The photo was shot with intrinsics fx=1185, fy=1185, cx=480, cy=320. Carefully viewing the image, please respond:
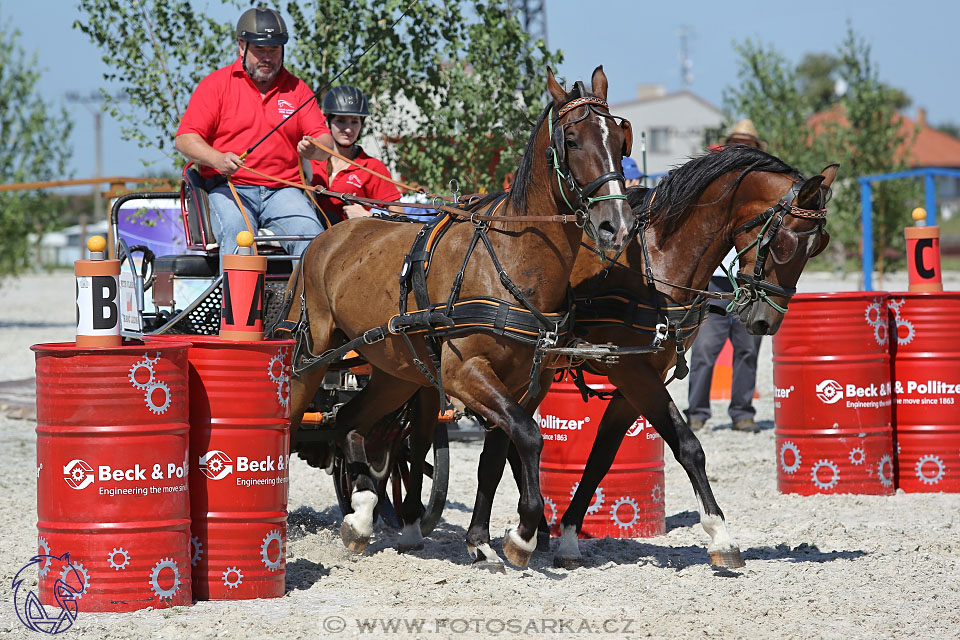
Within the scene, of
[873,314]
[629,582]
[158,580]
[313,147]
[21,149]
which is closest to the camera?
[158,580]

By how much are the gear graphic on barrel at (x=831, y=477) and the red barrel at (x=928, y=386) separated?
0.53m

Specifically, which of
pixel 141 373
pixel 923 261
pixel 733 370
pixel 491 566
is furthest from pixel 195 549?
pixel 733 370

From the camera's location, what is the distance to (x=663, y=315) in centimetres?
598

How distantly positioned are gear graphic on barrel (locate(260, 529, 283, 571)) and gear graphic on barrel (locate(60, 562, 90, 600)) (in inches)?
29.3

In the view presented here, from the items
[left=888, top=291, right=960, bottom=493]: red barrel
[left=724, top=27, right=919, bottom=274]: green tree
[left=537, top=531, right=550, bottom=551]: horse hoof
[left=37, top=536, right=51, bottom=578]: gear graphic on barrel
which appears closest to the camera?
[left=37, top=536, right=51, bottom=578]: gear graphic on barrel

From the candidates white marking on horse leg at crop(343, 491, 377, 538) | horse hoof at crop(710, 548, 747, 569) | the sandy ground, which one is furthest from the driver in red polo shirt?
horse hoof at crop(710, 548, 747, 569)

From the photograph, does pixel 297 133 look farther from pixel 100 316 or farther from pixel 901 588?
pixel 901 588

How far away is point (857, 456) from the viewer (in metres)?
7.96

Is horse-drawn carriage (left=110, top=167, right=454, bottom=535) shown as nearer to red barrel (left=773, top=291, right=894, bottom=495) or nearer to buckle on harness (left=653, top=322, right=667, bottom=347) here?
buckle on harness (left=653, top=322, right=667, bottom=347)

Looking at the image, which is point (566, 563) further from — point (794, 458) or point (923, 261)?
point (923, 261)

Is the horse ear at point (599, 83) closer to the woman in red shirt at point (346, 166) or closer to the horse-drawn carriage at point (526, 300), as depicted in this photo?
the horse-drawn carriage at point (526, 300)

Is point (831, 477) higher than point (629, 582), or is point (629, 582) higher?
point (831, 477)

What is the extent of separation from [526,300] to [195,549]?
1.80 m

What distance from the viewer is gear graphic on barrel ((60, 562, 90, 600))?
4719 millimetres
